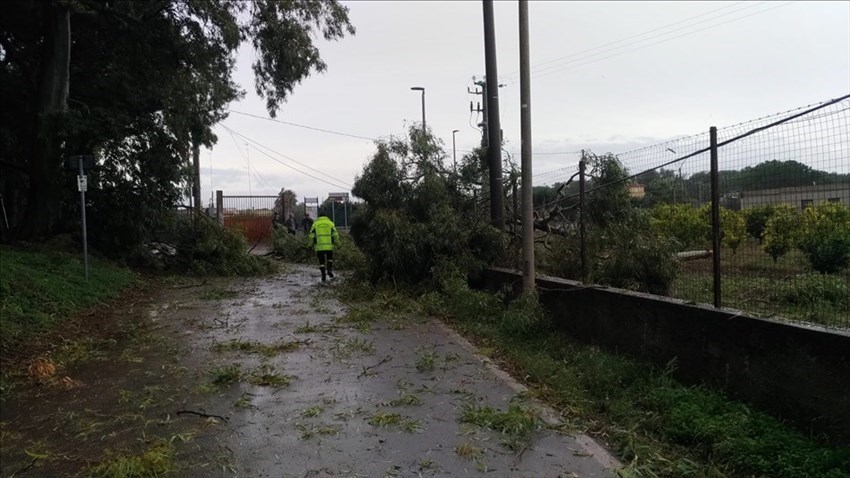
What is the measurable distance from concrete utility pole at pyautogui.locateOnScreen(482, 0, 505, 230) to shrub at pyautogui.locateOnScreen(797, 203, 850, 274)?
589 centimetres

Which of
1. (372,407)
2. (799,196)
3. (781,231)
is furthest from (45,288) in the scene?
(799,196)

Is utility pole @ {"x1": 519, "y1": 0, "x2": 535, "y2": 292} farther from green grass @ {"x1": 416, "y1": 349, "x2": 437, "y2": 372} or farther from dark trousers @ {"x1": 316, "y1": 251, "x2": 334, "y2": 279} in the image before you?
dark trousers @ {"x1": 316, "y1": 251, "x2": 334, "y2": 279}

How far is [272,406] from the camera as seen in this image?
18.5 feet

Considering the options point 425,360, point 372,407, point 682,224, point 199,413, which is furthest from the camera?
point 682,224

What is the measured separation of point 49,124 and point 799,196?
1492 cm

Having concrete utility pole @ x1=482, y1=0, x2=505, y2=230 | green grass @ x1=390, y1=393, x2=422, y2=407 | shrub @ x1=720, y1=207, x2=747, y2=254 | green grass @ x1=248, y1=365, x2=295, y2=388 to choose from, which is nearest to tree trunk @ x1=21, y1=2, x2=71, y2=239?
concrete utility pole @ x1=482, y1=0, x2=505, y2=230

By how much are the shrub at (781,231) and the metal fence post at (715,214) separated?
0.44m

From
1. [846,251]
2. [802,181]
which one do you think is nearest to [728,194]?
[802,181]

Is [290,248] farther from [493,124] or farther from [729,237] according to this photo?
[729,237]

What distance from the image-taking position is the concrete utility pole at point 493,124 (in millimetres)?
11727

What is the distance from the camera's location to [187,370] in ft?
22.7

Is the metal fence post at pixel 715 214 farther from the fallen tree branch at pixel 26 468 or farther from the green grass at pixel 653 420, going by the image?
the fallen tree branch at pixel 26 468

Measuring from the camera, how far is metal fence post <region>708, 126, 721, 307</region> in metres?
5.51

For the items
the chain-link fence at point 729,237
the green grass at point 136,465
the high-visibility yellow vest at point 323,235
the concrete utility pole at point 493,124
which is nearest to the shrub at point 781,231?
the chain-link fence at point 729,237
